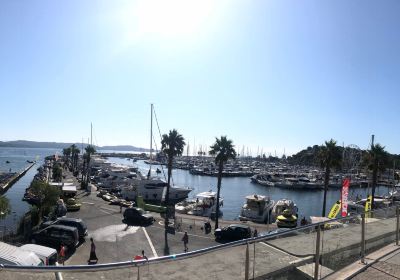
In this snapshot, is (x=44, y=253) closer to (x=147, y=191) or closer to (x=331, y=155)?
(x=331, y=155)

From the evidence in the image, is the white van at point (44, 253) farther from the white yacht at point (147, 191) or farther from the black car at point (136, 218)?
the white yacht at point (147, 191)

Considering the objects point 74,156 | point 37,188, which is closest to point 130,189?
point 37,188

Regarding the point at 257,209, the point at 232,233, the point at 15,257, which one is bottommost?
the point at 257,209

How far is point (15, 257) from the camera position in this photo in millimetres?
15547

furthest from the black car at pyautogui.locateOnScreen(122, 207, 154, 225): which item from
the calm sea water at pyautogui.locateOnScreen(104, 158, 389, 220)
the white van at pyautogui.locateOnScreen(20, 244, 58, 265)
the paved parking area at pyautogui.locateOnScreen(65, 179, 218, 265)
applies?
the calm sea water at pyautogui.locateOnScreen(104, 158, 389, 220)

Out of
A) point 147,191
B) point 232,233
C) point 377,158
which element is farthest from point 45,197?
point 377,158

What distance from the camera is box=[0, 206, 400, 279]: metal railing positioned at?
4.57 metres

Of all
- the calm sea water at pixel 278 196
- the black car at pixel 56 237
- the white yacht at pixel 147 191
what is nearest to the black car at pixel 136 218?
the black car at pixel 56 237

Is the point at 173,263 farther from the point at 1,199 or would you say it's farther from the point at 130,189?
the point at 130,189

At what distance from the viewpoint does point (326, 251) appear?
23.0 feet

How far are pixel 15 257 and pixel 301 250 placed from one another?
13.1m

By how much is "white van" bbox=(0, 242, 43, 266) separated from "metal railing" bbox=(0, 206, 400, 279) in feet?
39.4

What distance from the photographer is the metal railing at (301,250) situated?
457cm

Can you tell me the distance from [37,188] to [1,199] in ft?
26.9
